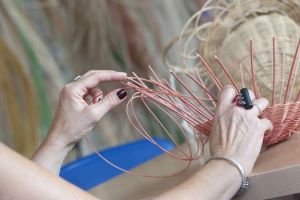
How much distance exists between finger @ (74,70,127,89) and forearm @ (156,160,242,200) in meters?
0.31

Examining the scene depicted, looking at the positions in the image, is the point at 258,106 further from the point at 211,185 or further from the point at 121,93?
the point at 121,93

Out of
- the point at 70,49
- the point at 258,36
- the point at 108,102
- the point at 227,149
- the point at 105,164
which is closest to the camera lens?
the point at 227,149

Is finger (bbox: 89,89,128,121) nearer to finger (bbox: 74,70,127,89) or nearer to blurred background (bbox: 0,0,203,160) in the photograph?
finger (bbox: 74,70,127,89)

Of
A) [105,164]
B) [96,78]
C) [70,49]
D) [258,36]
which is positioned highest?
[96,78]

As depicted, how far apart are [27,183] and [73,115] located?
0.38m

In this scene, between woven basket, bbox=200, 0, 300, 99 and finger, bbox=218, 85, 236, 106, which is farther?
woven basket, bbox=200, 0, 300, 99

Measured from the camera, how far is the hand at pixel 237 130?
2.86 feet

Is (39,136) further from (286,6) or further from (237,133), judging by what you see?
(237,133)

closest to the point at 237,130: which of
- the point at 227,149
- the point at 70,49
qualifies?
the point at 227,149

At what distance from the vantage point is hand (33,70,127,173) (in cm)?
112

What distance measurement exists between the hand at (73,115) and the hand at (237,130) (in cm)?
26

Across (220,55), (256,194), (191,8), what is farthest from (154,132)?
(256,194)

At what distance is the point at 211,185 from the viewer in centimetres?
84

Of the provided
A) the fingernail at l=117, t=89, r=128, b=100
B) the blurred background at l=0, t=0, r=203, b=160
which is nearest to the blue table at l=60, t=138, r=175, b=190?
the blurred background at l=0, t=0, r=203, b=160
